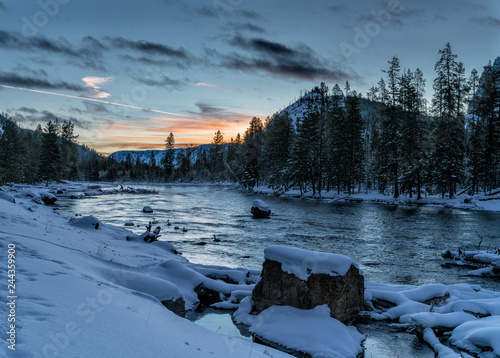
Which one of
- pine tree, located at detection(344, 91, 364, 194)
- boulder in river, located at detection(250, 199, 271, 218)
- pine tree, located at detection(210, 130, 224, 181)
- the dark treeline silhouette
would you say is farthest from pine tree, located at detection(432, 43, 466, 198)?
pine tree, located at detection(210, 130, 224, 181)

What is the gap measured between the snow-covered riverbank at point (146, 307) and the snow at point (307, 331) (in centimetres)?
4

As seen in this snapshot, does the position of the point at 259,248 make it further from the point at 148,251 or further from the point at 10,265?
the point at 10,265

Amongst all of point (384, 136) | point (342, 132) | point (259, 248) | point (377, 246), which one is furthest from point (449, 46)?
point (259, 248)

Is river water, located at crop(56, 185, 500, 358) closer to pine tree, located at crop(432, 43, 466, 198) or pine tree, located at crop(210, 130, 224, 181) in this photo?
pine tree, located at crop(432, 43, 466, 198)

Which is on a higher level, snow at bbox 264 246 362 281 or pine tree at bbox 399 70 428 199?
pine tree at bbox 399 70 428 199

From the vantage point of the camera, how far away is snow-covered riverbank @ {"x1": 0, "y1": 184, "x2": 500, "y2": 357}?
3205mm

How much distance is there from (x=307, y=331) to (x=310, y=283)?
1.12m

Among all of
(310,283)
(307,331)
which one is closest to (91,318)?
Answer: (307,331)

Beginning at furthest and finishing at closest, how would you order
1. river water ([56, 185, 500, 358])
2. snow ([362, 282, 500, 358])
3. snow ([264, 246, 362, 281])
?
river water ([56, 185, 500, 358]) < snow ([264, 246, 362, 281]) < snow ([362, 282, 500, 358])

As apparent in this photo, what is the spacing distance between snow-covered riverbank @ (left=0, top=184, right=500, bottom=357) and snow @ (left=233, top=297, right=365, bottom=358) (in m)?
0.04

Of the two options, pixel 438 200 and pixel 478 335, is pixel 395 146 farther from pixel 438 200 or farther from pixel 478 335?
pixel 478 335

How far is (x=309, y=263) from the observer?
25.1 feet

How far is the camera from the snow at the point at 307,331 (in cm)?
627

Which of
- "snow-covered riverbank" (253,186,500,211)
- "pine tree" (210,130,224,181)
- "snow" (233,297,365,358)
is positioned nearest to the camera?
"snow" (233,297,365,358)
